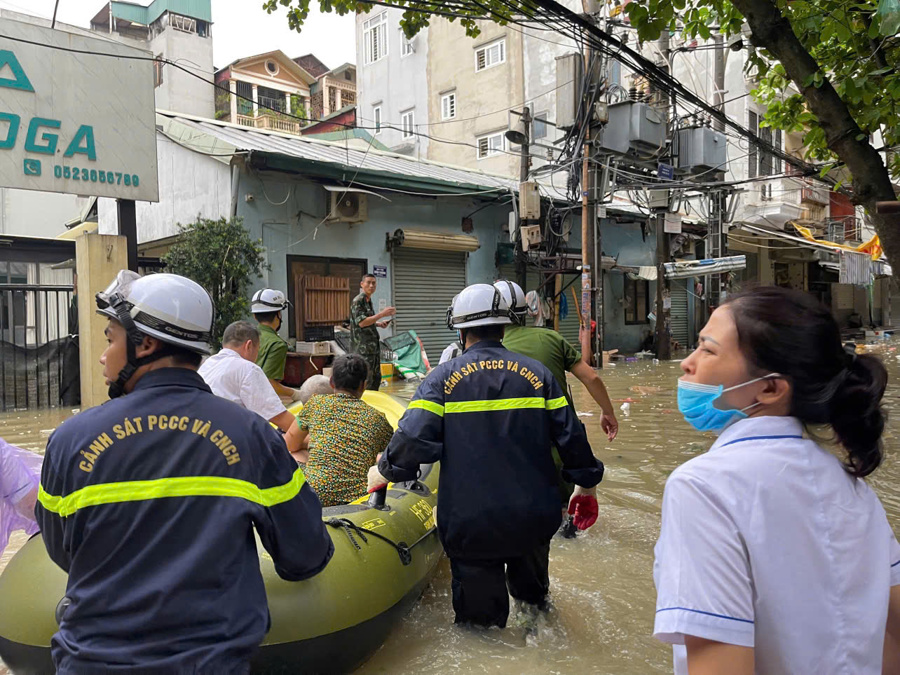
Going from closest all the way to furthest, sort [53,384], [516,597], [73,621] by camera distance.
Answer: [73,621], [516,597], [53,384]

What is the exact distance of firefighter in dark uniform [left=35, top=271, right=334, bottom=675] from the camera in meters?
1.59

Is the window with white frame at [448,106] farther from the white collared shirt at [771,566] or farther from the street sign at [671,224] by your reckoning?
the white collared shirt at [771,566]

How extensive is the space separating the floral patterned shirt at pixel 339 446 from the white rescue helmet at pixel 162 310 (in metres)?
1.83

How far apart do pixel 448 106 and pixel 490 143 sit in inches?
107

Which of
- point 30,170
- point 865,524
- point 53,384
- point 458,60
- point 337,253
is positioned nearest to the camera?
point 865,524

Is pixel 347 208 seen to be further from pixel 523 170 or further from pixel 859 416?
pixel 859 416

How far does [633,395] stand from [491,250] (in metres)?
5.80

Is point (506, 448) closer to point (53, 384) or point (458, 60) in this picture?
point (53, 384)

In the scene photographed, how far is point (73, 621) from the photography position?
5.30 feet

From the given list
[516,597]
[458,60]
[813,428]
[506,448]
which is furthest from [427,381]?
[458,60]

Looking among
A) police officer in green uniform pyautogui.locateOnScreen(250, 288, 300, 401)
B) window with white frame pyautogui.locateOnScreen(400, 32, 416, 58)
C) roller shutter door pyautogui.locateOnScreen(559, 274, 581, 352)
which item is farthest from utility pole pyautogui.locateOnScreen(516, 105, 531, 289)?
window with white frame pyautogui.locateOnScreen(400, 32, 416, 58)

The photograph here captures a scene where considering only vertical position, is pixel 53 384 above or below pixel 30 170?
below

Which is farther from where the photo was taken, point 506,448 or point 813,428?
point 506,448

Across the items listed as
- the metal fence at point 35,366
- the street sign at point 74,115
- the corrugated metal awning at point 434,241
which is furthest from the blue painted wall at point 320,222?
the metal fence at point 35,366
